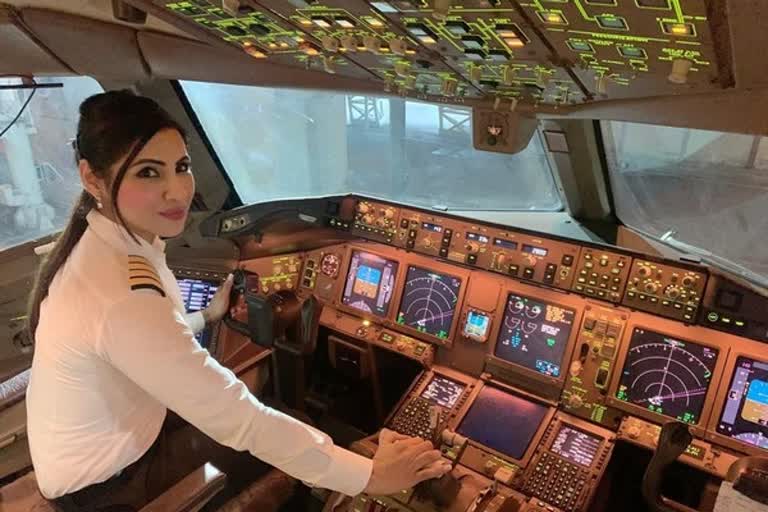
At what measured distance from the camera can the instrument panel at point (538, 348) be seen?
89.8 inches

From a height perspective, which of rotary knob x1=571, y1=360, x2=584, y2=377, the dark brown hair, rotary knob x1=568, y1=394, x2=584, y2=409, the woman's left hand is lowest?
rotary knob x1=568, y1=394, x2=584, y2=409

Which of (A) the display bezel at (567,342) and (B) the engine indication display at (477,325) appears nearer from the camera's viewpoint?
(A) the display bezel at (567,342)

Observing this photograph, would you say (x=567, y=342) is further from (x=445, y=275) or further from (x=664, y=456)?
(x=664, y=456)

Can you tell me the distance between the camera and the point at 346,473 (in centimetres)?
135

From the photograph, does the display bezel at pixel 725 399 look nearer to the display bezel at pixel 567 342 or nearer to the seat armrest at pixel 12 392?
the display bezel at pixel 567 342

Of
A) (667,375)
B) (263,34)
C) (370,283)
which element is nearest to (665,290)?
(667,375)

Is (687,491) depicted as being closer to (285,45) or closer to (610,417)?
(610,417)

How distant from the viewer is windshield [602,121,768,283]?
2410 mm

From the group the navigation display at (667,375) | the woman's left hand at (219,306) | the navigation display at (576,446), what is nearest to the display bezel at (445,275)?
the navigation display at (576,446)

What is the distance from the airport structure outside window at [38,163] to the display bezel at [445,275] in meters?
1.62

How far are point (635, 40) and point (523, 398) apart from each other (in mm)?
1808

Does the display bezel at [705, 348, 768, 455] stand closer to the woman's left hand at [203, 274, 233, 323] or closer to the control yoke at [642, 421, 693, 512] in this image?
the control yoke at [642, 421, 693, 512]

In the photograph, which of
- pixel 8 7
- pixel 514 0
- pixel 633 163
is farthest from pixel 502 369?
pixel 8 7

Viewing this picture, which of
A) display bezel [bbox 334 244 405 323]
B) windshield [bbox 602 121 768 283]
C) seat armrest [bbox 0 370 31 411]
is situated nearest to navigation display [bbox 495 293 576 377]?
display bezel [bbox 334 244 405 323]
